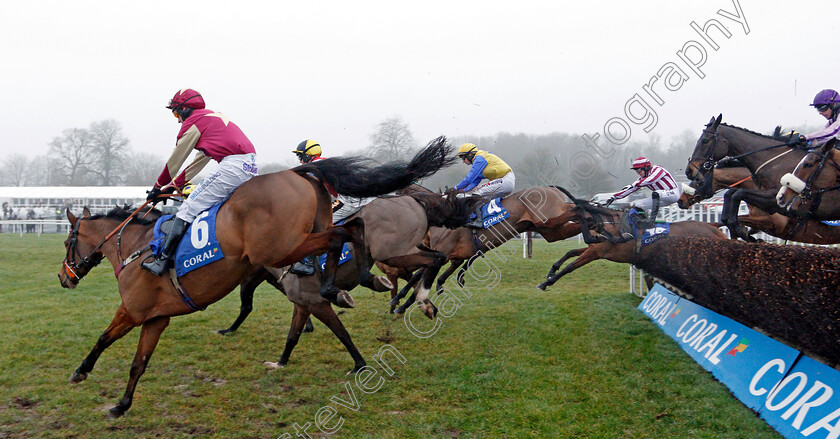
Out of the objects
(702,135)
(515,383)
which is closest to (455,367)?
(515,383)

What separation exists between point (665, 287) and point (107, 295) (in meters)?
8.59

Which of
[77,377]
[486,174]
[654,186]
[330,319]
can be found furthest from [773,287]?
[77,377]

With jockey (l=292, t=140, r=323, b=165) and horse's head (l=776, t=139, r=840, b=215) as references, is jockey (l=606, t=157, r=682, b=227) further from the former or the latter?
jockey (l=292, t=140, r=323, b=165)

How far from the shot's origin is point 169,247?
4.07m

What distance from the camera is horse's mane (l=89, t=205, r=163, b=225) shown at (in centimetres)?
486

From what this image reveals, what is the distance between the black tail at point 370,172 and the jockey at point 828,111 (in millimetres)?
4943

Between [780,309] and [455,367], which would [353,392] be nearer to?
[455,367]

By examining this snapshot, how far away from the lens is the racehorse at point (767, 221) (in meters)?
6.76

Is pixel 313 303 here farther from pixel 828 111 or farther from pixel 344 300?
pixel 828 111

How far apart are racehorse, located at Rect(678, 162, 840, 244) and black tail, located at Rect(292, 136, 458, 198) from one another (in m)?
4.72

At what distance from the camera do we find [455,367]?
530 cm

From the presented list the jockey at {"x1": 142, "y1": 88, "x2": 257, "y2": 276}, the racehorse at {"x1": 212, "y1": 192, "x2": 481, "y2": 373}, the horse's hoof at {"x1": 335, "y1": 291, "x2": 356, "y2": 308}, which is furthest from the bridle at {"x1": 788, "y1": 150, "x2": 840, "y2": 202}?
the jockey at {"x1": 142, "y1": 88, "x2": 257, "y2": 276}

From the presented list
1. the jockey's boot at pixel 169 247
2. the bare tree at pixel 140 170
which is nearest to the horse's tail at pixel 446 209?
the jockey's boot at pixel 169 247

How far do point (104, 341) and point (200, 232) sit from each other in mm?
1274
